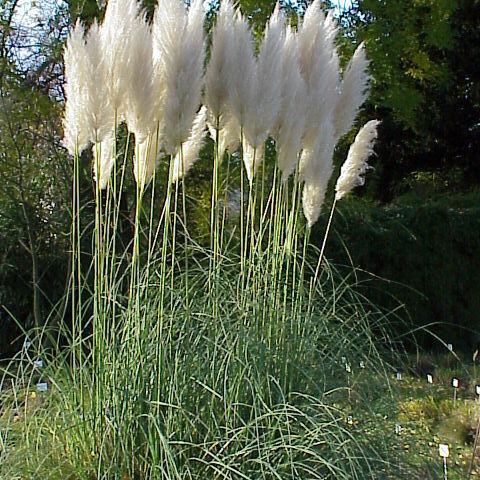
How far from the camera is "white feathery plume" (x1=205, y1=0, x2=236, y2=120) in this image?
2.63 m

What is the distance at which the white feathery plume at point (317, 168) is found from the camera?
300cm

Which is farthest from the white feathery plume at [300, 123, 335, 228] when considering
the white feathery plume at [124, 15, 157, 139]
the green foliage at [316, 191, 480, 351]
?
the green foliage at [316, 191, 480, 351]

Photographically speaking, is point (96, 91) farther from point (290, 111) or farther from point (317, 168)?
point (317, 168)

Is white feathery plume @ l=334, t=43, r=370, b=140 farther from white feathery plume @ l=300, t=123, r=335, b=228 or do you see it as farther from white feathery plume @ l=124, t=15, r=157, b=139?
white feathery plume @ l=124, t=15, r=157, b=139

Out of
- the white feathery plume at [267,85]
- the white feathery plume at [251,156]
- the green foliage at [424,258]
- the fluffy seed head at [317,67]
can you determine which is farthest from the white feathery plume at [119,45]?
the green foliage at [424,258]

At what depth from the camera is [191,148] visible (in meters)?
2.86

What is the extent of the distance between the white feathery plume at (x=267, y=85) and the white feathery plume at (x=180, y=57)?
25 cm

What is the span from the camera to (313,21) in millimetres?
3043

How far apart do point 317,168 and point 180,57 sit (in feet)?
2.73

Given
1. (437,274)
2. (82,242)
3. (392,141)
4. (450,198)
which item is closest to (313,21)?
(82,242)

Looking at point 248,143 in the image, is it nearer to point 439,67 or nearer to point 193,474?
point 193,474

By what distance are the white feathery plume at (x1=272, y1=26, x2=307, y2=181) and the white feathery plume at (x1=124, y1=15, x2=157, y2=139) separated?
0.60m

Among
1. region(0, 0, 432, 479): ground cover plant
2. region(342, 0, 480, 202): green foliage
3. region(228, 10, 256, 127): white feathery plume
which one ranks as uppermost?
region(342, 0, 480, 202): green foliage

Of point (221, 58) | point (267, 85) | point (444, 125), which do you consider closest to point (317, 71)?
point (267, 85)
